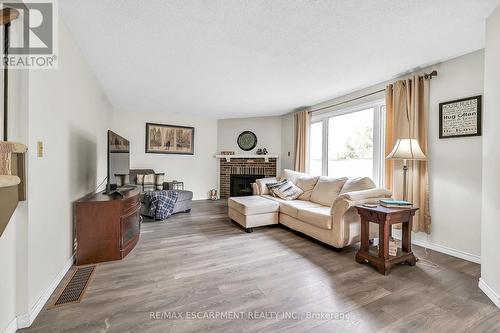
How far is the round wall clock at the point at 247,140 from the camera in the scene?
A: 6.05 meters

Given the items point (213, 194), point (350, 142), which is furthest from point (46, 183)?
point (213, 194)

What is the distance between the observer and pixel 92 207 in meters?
2.27

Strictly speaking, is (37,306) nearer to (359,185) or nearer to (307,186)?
(359,185)

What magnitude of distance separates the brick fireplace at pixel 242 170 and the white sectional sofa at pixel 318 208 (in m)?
1.51

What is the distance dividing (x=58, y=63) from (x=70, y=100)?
0.41m

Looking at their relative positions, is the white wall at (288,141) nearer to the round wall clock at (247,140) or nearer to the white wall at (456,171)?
the round wall clock at (247,140)

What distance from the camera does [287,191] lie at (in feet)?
12.8

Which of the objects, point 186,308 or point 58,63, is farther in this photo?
point 58,63

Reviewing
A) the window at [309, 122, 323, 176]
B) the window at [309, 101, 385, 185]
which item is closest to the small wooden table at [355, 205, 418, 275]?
the window at [309, 101, 385, 185]

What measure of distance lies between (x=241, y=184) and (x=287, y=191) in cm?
239

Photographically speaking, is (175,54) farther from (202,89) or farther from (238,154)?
(238,154)

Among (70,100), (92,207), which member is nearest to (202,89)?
(70,100)

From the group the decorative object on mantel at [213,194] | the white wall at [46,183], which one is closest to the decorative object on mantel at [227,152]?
the decorative object on mantel at [213,194]

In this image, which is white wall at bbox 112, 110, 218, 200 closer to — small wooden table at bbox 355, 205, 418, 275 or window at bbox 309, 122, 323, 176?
window at bbox 309, 122, 323, 176
